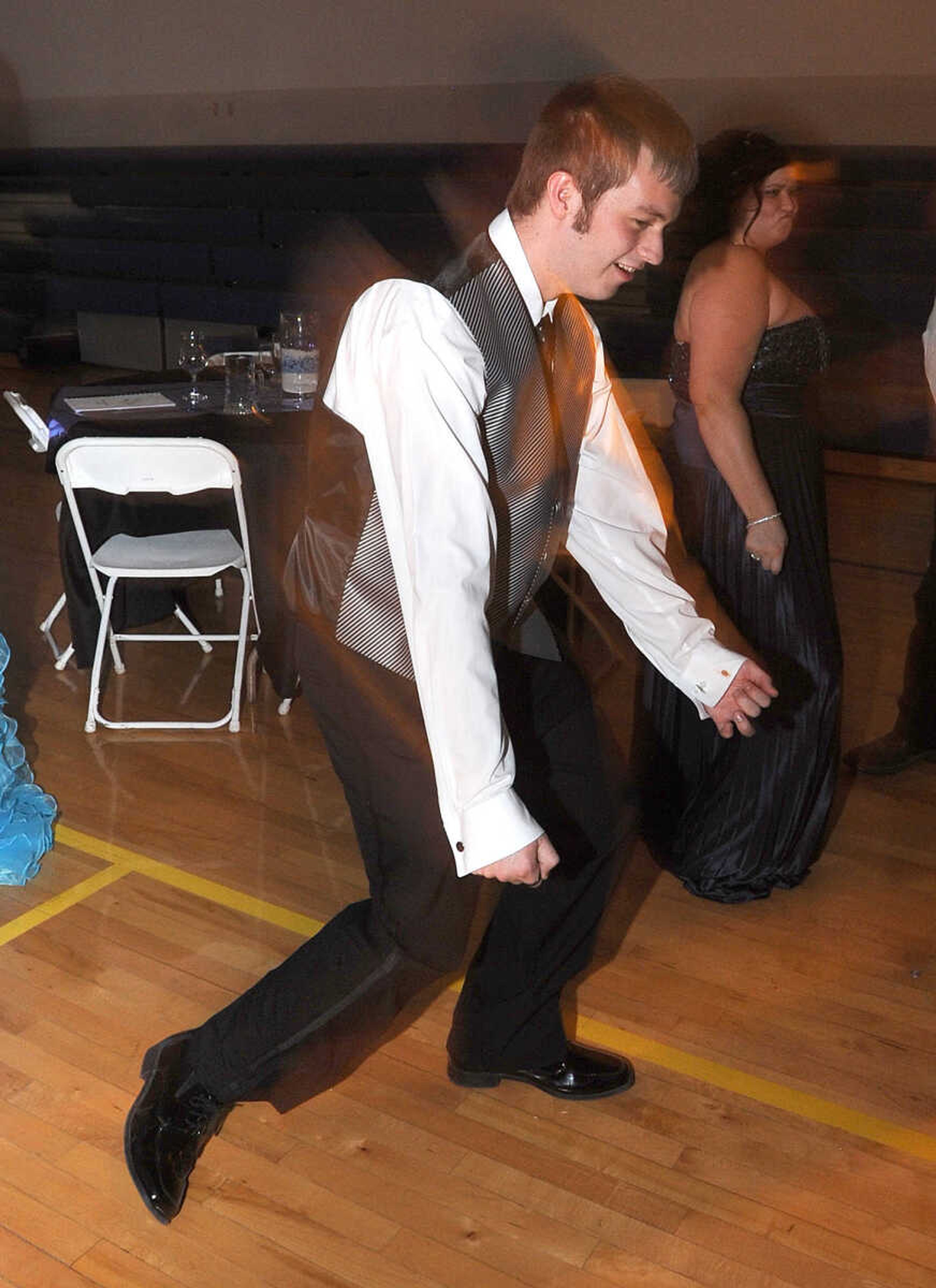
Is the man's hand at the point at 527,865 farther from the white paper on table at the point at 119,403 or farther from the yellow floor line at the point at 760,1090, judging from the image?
the white paper on table at the point at 119,403

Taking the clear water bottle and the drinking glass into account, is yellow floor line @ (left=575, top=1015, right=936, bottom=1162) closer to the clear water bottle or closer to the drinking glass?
the drinking glass

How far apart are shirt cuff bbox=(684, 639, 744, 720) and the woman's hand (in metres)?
0.76

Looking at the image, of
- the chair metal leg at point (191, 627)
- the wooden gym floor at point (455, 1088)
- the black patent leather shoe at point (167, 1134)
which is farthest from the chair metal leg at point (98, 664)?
the black patent leather shoe at point (167, 1134)

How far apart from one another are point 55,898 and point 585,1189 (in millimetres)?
1393

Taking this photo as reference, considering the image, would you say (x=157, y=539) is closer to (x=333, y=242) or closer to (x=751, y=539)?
(x=751, y=539)

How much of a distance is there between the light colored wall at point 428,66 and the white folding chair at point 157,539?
5.26 metres

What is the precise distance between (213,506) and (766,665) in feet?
6.26

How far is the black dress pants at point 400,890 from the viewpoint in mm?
→ 1791

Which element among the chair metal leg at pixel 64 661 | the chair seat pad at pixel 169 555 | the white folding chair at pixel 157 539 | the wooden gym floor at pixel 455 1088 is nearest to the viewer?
the wooden gym floor at pixel 455 1088

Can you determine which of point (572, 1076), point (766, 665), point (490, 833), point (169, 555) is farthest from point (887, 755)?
point (490, 833)

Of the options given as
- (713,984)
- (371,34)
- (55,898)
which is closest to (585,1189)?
(713,984)

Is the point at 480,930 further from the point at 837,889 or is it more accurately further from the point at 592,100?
the point at 592,100

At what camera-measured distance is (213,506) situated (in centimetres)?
396

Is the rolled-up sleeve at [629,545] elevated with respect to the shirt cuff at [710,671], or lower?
elevated
